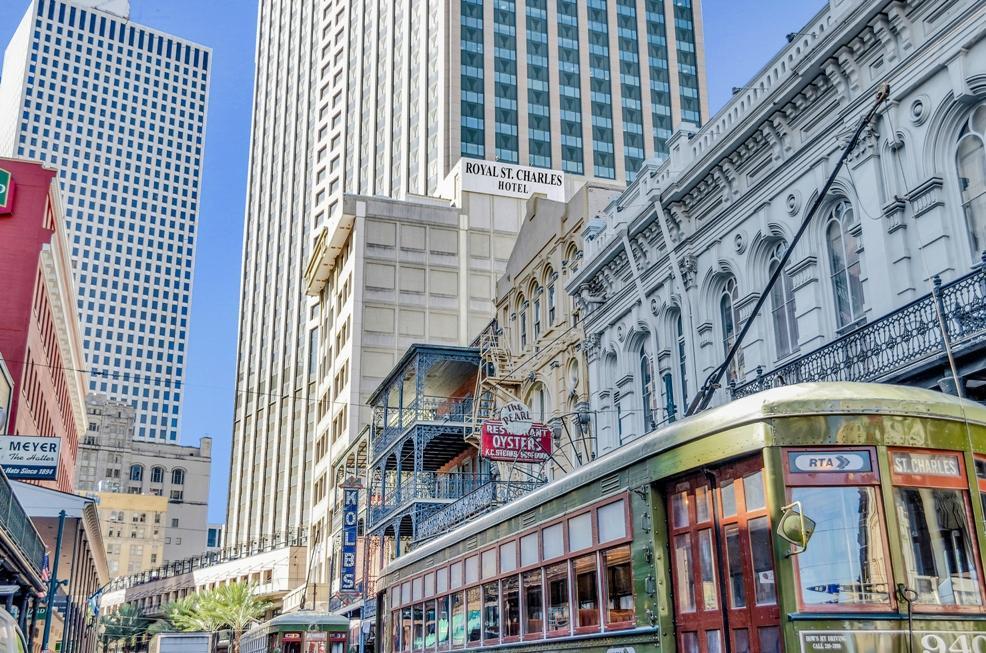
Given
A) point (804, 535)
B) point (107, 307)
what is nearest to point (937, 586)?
point (804, 535)

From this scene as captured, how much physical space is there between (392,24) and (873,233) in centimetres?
9274

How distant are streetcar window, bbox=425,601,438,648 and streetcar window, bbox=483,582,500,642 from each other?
2.24 metres

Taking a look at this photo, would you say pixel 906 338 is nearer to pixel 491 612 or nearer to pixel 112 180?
pixel 491 612

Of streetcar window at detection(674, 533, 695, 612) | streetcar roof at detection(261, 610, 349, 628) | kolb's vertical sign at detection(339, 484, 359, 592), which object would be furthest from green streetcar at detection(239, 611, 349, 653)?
streetcar window at detection(674, 533, 695, 612)

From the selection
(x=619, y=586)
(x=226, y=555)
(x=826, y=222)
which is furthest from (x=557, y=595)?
(x=226, y=555)

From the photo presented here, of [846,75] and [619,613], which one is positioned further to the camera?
[846,75]

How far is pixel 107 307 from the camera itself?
18638cm

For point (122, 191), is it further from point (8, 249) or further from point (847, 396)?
point (847, 396)

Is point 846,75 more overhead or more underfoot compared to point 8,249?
more underfoot

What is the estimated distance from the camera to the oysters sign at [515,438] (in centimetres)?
2577

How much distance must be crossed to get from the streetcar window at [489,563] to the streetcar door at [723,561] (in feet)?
13.5

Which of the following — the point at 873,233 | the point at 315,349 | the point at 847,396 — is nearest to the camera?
the point at 847,396

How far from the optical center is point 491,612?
1266 cm

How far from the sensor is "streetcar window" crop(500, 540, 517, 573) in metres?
12.0
